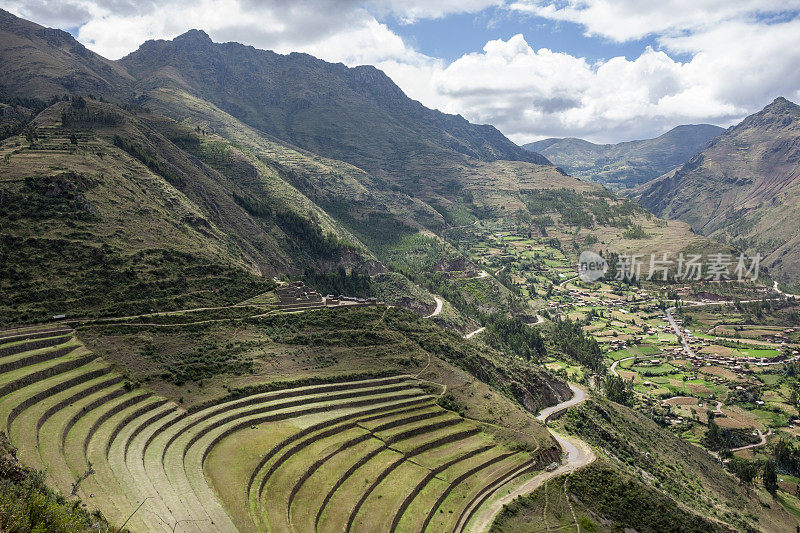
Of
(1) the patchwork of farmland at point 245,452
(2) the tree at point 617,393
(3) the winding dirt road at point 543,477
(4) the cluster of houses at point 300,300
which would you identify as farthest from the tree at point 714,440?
(4) the cluster of houses at point 300,300

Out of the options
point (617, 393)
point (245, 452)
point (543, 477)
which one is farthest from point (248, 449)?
point (617, 393)

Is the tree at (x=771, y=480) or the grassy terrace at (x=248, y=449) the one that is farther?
the tree at (x=771, y=480)

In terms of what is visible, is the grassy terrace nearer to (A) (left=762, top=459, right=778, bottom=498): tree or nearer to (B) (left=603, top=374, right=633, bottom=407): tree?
(B) (left=603, top=374, right=633, bottom=407): tree

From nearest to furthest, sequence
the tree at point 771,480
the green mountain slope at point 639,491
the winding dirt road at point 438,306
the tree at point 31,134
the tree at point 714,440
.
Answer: the green mountain slope at point 639,491 < the tree at point 771,480 < the tree at point 31,134 < the tree at point 714,440 < the winding dirt road at point 438,306

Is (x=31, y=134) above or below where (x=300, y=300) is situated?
above

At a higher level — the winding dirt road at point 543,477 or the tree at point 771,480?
the winding dirt road at point 543,477

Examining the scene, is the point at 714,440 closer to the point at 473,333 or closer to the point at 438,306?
the point at 473,333

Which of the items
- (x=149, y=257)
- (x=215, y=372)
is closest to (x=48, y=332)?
(x=215, y=372)

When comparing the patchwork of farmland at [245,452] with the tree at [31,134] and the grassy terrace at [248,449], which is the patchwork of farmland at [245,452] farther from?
the tree at [31,134]
